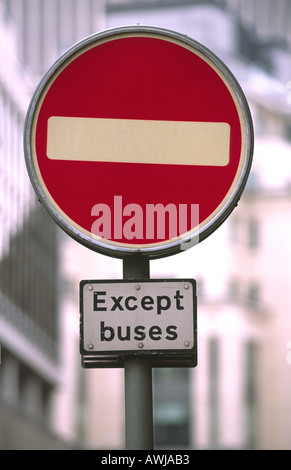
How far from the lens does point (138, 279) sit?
110 inches

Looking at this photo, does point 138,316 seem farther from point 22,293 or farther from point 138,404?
point 22,293

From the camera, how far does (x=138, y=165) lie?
2787 mm

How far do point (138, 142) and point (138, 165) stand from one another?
0.06 m

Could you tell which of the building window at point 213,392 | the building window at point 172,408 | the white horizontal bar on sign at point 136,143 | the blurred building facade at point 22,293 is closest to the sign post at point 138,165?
the white horizontal bar on sign at point 136,143

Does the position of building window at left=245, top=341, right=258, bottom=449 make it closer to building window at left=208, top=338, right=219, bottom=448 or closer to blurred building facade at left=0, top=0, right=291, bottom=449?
blurred building facade at left=0, top=0, right=291, bottom=449

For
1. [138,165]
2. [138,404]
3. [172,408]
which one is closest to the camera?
[138,404]

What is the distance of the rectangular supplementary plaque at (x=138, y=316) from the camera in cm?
276

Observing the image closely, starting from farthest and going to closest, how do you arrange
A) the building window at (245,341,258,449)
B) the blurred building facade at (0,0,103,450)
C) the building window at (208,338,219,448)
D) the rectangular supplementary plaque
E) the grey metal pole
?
the building window at (245,341,258,449) → the building window at (208,338,219,448) → the blurred building facade at (0,0,103,450) → the rectangular supplementary plaque → the grey metal pole

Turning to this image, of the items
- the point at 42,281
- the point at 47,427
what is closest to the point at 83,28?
the point at 42,281

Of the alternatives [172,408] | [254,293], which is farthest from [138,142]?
[254,293]

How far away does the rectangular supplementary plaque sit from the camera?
2756mm

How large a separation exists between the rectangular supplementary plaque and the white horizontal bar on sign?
29 centimetres

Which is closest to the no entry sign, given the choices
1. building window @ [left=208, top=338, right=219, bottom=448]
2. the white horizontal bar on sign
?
the white horizontal bar on sign

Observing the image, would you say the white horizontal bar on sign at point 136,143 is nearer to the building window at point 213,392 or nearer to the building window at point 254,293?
the building window at point 213,392
